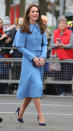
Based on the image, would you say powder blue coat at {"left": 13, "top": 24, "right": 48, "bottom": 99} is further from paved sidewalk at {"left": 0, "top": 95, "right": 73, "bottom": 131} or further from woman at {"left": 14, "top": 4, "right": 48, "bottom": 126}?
paved sidewalk at {"left": 0, "top": 95, "right": 73, "bottom": 131}

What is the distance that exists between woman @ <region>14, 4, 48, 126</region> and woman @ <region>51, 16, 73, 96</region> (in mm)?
4659

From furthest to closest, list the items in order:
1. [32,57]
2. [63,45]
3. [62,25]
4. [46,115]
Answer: [62,25] < [63,45] < [46,115] < [32,57]

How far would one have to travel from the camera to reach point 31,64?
8594 mm

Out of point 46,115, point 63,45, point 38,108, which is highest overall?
point 63,45

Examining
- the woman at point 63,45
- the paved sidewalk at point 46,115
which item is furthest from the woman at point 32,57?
the woman at point 63,45

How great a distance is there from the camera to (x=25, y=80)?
8.61 meters

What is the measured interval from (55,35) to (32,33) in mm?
4942

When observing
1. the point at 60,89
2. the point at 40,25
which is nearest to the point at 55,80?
the point at 60,89

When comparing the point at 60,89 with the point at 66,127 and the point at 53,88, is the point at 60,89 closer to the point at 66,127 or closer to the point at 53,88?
the point at 53,88

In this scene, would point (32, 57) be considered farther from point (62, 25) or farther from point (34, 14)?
point (62, 25)

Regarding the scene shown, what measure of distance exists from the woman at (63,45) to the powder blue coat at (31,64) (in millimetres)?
4673

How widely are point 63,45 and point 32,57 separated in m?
4.91

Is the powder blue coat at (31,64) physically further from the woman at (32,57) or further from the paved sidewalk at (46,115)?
the paved sidewalk at (46,115)

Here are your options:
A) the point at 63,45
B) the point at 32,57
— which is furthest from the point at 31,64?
the point at 63,45
